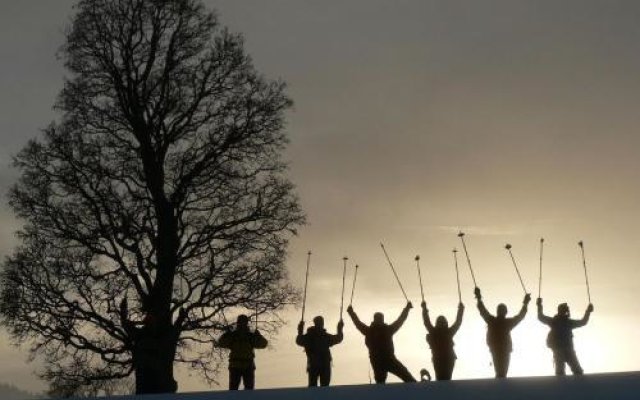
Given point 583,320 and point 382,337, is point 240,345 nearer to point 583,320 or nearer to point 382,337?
point 382,337

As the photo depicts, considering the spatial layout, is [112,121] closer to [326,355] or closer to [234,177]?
[234,177]

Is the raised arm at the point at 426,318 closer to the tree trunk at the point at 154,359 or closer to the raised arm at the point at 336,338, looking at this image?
the raised arm at the point at 336,338

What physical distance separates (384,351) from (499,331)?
1785 mm

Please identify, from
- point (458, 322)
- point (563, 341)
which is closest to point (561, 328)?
point (563, 341)

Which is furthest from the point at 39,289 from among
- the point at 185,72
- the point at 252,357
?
the point at 252,357

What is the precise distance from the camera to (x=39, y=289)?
2206 centimetres

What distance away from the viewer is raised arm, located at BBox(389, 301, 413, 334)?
14720 mm

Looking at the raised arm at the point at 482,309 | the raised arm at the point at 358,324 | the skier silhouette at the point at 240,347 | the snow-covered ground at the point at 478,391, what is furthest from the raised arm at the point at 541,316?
the snow-covered ground at the point at 478,391

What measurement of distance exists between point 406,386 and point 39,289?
13858 mm

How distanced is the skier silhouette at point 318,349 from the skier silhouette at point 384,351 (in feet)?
2.21

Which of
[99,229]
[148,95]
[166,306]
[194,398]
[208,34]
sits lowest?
[194,398]

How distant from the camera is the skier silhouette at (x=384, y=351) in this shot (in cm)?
1472

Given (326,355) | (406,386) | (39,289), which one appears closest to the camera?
(406,386)

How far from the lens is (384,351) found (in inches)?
579
